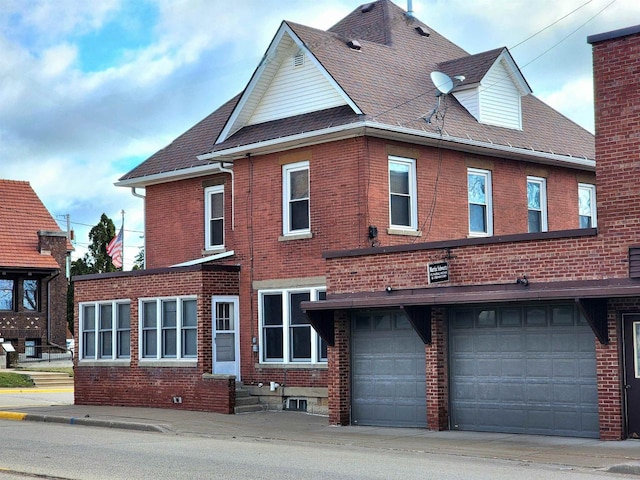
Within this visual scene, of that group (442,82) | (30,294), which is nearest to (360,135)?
(442,82)

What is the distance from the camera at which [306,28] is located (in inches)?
1009

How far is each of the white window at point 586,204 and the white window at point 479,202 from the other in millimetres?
3938

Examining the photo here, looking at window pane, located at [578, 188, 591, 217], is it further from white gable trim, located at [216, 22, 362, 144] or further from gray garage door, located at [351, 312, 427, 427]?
gray garage door, located at [351, 312, 427, 427]

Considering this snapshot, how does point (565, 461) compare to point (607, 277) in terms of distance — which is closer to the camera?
point (565, 461)

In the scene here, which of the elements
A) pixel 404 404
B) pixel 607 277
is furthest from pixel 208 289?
pixel 607 277

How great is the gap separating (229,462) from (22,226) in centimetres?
3505

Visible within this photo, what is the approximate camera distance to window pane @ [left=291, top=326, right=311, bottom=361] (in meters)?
24.2

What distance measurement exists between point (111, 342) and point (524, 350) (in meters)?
12.9

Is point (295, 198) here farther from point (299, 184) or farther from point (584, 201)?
point (584, 201)

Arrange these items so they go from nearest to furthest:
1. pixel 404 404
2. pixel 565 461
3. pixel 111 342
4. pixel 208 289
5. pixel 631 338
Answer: pixel 565 461 < pixel 631 338 < pixel 404 404 < pixel 208 289 < pixel 111 342

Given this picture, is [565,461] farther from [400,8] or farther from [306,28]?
[400,8]

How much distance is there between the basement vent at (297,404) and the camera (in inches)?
951

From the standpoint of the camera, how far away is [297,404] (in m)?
24.3

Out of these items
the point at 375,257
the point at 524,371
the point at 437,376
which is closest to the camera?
the point at 524,371
